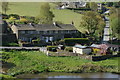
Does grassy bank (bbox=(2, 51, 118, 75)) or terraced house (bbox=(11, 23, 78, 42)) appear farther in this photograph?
terraced house (bbox=(11, 23, 78, 42))

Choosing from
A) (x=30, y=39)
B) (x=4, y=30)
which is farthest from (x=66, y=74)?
(x=4, y=30)

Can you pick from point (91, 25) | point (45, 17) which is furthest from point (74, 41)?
point (45, 17)

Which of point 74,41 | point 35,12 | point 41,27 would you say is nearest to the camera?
point 74,41

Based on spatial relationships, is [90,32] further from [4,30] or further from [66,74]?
[66,74]

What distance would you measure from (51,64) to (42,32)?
19.9 m

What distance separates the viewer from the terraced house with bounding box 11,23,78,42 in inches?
2189

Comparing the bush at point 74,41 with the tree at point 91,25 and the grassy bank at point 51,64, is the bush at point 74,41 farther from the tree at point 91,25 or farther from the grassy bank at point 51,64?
the grassy bank at point 51,64

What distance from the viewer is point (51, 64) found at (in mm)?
37719

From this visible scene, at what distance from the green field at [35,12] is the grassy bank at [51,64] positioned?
3466 centimetres

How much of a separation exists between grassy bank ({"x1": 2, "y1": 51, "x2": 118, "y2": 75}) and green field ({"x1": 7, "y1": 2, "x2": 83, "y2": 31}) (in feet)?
114

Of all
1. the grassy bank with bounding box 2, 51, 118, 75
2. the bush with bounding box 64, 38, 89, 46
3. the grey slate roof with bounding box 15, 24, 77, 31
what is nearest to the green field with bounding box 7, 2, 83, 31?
the grey slate roof with bounding box 15, 24, 77, 31

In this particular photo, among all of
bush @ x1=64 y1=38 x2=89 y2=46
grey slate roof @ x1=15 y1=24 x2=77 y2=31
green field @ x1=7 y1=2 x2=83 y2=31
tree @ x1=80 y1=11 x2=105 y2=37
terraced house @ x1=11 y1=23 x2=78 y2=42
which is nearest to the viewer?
bush @ x1=64 y1=38 x2=89 y2=46

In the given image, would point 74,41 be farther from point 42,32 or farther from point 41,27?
point 41,27

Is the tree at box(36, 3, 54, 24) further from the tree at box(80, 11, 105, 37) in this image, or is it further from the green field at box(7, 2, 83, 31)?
the tree at box(80, 11, 105, 37)
